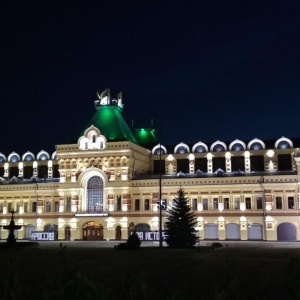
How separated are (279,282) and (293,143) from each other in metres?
51.5

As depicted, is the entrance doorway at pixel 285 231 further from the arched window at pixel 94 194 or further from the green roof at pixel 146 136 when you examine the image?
the green roof at pixel 146 136

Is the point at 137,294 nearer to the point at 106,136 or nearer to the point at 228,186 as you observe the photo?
the point at 228,186

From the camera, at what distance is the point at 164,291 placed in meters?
6.76

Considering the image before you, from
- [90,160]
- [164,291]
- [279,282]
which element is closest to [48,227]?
[90,160]

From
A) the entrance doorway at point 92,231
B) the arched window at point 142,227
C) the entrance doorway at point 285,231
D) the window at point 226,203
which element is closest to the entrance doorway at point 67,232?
the entrance doorway at point 92,231

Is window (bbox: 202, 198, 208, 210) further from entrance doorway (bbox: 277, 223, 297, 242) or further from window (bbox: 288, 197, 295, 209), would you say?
window (bbox: 288, 197, 295, 209)

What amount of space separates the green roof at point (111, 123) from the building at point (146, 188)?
0.08 meters

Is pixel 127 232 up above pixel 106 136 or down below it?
below

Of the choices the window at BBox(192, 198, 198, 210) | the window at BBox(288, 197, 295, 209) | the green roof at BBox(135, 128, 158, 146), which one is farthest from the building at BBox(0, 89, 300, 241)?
the green roof at BBox(135, 128, 158, 146)

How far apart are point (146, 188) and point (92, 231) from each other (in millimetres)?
9542

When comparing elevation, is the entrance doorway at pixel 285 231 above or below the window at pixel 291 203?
below

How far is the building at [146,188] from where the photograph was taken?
6034 centimetres

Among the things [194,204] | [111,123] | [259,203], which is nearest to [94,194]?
[111,123]

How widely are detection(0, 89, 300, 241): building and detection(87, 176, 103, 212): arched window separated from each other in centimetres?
14
